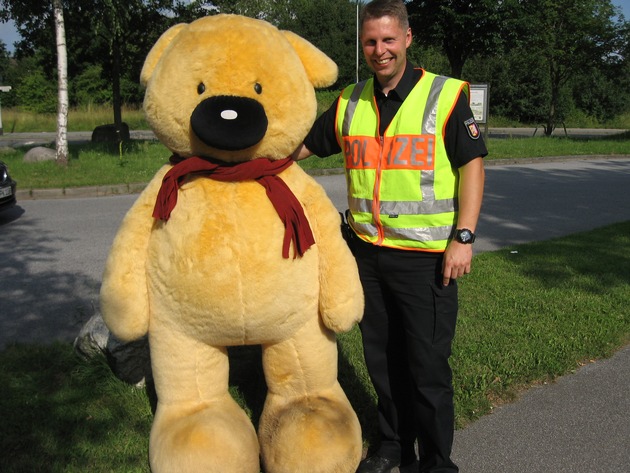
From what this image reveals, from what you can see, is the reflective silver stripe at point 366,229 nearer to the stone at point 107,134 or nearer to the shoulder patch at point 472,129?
the shoulder patch at point 472,129

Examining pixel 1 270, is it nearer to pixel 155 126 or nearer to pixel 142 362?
pixel 142 362

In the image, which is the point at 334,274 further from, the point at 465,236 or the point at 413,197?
the point at 465,236

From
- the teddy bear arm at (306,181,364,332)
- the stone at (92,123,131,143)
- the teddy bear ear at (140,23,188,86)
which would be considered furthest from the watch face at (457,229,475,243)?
the stone at (92,123,131,143)

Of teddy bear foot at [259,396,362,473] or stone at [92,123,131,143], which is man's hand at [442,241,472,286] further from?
stone at [92,123,131,143]

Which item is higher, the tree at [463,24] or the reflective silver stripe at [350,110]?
the tree at [463,24]

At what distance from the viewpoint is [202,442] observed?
105 inches

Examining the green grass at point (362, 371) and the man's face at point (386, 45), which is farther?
the green grass at point (362, 371)

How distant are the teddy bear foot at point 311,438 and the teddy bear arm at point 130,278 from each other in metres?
0.75

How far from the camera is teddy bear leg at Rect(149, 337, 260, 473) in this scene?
8.73ft

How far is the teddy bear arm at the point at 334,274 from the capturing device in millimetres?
2852

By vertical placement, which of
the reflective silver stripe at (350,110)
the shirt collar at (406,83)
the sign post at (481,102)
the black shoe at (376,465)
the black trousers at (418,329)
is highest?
the sign post at (481,102)

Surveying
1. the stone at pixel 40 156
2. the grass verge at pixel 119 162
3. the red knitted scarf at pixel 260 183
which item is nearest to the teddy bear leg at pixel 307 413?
the red knitted scarf at pixel 260 183

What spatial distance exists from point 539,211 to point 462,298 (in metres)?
5.33

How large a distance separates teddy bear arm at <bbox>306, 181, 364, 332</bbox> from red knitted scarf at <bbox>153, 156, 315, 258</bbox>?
0.12 m
